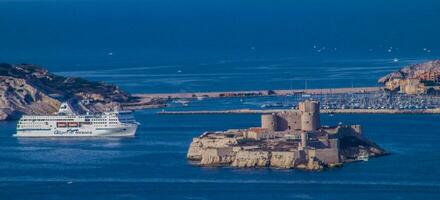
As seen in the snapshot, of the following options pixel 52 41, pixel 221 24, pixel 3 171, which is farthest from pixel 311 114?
pixel 221 24

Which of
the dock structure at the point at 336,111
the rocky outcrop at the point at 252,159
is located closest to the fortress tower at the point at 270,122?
the rocky outcrop at the point at 252,159

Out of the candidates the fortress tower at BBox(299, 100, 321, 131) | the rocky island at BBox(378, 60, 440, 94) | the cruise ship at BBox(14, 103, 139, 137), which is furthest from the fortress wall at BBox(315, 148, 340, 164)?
the rocky island at BBox(378, 60, 440, 94)

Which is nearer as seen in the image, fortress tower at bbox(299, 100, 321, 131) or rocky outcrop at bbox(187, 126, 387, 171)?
rocky outcrop at bbox(187, 126, 387, 171)

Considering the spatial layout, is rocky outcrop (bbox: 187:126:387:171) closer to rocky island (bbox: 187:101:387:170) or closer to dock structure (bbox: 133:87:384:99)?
rocky island (bbox: 187:101:387:170)

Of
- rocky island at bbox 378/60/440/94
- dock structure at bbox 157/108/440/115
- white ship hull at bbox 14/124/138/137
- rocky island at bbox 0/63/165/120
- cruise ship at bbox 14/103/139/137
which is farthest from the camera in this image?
rocky island at bbox 378/60/440/94

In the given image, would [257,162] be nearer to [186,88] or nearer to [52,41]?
[186,88]

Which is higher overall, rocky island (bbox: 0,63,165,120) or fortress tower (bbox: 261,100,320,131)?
rocky island (bbox: 0,63,165,120)
